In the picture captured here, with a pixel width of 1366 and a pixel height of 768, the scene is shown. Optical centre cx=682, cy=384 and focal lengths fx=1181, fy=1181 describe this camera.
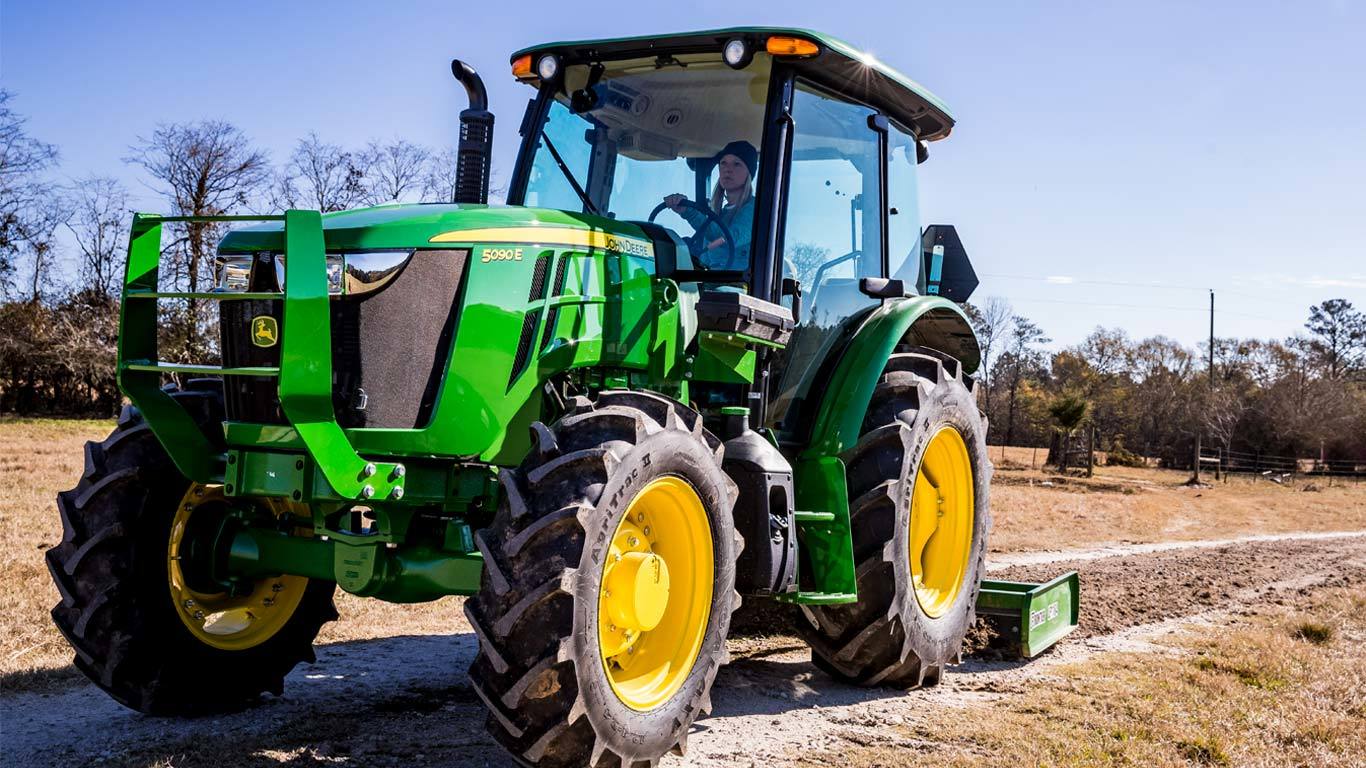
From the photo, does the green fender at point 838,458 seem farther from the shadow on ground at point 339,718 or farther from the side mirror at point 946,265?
the side mirror at point 946,265

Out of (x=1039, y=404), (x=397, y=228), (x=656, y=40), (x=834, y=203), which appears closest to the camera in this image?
(x=397, y=228)

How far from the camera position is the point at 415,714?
16.3 feet

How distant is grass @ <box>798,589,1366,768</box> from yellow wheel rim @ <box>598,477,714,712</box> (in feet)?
2.20

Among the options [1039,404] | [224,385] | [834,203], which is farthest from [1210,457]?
[224,385]

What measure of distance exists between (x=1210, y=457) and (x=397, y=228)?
43830 mm

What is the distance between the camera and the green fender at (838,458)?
17.9ft

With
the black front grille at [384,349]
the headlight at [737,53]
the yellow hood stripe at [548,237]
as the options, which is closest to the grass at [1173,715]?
the black front grille at [384,349]

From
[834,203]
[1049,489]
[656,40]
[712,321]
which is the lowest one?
[1049,489]

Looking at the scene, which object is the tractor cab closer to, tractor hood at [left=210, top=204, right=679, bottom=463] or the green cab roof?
the green cab roof

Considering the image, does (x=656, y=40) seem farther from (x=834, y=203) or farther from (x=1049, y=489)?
(x=1049, y=489)

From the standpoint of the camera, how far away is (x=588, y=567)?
376 centimetres

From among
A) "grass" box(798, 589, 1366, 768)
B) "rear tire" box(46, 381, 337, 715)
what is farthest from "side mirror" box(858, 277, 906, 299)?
"rear tire" box(46, 381, 337, 715)

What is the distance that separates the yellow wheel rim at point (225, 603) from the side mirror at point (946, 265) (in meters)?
4.19

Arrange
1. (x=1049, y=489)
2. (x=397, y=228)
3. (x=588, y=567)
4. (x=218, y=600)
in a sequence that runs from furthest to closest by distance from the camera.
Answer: (x=1049, y=489) < (x=218, y=600) < (x=397, y=228) < (x=588, y=567)
